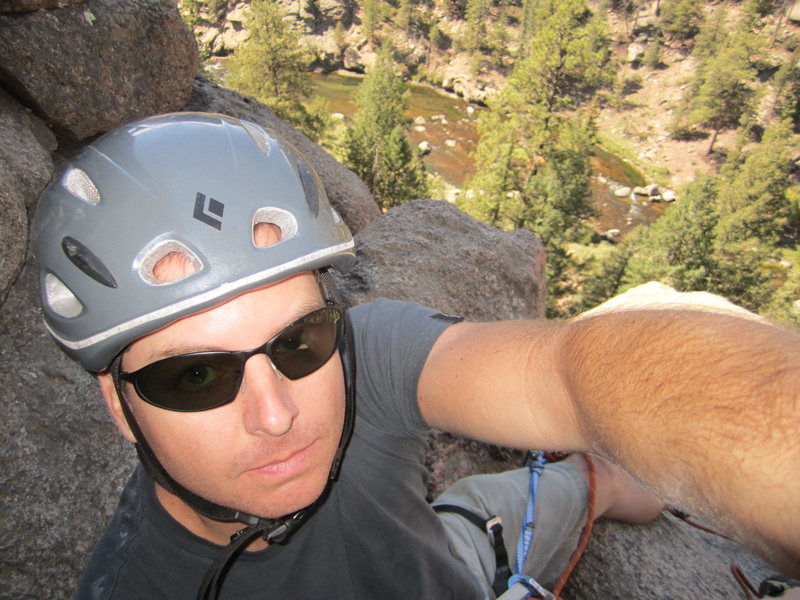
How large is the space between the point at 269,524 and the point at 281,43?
24.1 m

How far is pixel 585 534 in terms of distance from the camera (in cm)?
317

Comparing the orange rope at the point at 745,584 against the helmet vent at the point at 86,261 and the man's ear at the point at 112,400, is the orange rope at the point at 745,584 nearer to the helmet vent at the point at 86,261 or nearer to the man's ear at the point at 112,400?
the man's ear at the point at 112,400

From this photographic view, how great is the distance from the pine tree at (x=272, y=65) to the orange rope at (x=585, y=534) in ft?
70.8

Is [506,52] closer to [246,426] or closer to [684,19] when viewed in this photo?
[684,19]

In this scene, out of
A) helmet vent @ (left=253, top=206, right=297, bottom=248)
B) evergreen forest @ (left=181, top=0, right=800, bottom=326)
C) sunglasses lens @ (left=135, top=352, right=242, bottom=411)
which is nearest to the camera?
sunglasses lens @ (left=135, top=352, right=242, bottom=411)

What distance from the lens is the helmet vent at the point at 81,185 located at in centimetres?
178

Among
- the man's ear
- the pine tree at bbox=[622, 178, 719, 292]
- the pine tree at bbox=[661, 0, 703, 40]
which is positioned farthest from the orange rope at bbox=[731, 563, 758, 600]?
the pine tree at bbox=[661, 0, 703, 40]

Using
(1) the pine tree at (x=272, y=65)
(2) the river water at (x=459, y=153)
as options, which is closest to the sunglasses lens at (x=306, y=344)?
(1) the pine tree at (x=272, y=65)

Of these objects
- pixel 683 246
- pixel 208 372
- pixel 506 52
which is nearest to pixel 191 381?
pixel 208 372

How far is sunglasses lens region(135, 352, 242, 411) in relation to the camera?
1.54m

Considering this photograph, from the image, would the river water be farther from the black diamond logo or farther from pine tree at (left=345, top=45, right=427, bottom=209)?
the black diamond logo

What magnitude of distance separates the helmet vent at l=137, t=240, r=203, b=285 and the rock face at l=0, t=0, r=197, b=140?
675cm

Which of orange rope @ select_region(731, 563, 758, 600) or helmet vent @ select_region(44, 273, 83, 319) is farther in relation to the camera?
orange rope @ select_region(731, 563, 758, 600)

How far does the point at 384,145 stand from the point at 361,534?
2391 cm
